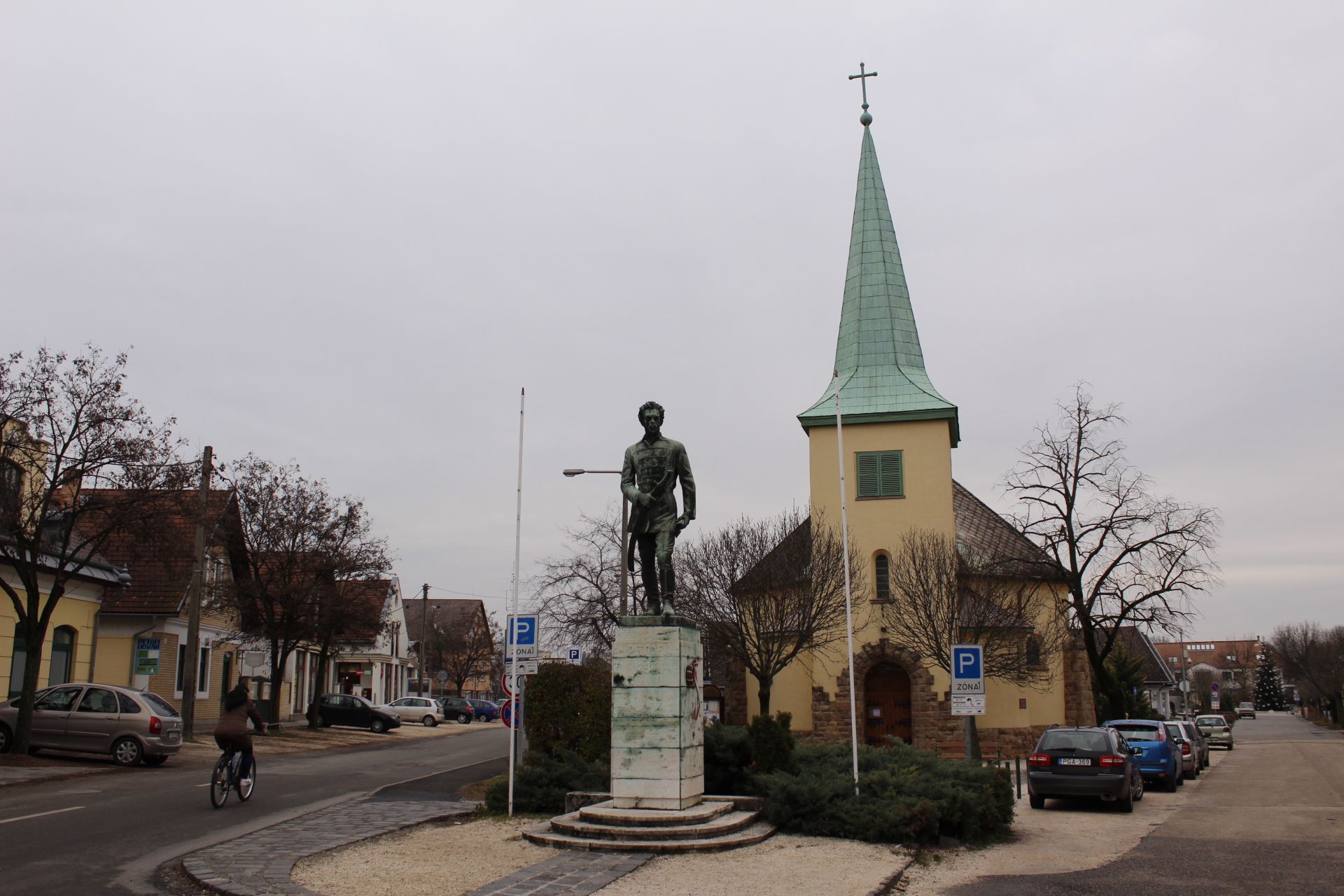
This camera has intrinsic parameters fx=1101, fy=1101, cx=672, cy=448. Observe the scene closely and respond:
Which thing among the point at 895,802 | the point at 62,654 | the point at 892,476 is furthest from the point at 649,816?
the point at 62,654

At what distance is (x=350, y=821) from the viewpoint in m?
13.6

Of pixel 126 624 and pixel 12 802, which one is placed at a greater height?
pixel 126 624

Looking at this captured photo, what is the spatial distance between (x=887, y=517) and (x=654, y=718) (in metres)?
22.9

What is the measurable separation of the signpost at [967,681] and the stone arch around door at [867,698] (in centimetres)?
1503

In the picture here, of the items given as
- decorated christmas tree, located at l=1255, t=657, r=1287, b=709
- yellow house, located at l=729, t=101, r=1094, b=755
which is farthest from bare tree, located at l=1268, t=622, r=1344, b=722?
yellow house, located at l=729, t=101, r=1094, b=755

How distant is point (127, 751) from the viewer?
21688 mm

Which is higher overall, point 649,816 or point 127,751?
point 649,816

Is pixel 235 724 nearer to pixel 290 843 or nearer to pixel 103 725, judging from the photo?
pixel 290 843

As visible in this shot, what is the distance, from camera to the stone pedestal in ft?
40.0

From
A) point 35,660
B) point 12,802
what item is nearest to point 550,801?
point 12,802

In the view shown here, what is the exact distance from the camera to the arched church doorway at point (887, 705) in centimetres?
3334

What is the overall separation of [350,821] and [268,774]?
893 centimetres

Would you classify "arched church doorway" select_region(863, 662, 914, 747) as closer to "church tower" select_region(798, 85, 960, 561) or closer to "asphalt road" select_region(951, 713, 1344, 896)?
"church tower" select_region(798, 85, 960, 561)

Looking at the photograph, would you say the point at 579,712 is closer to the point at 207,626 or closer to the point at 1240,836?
the point at 1240,836
